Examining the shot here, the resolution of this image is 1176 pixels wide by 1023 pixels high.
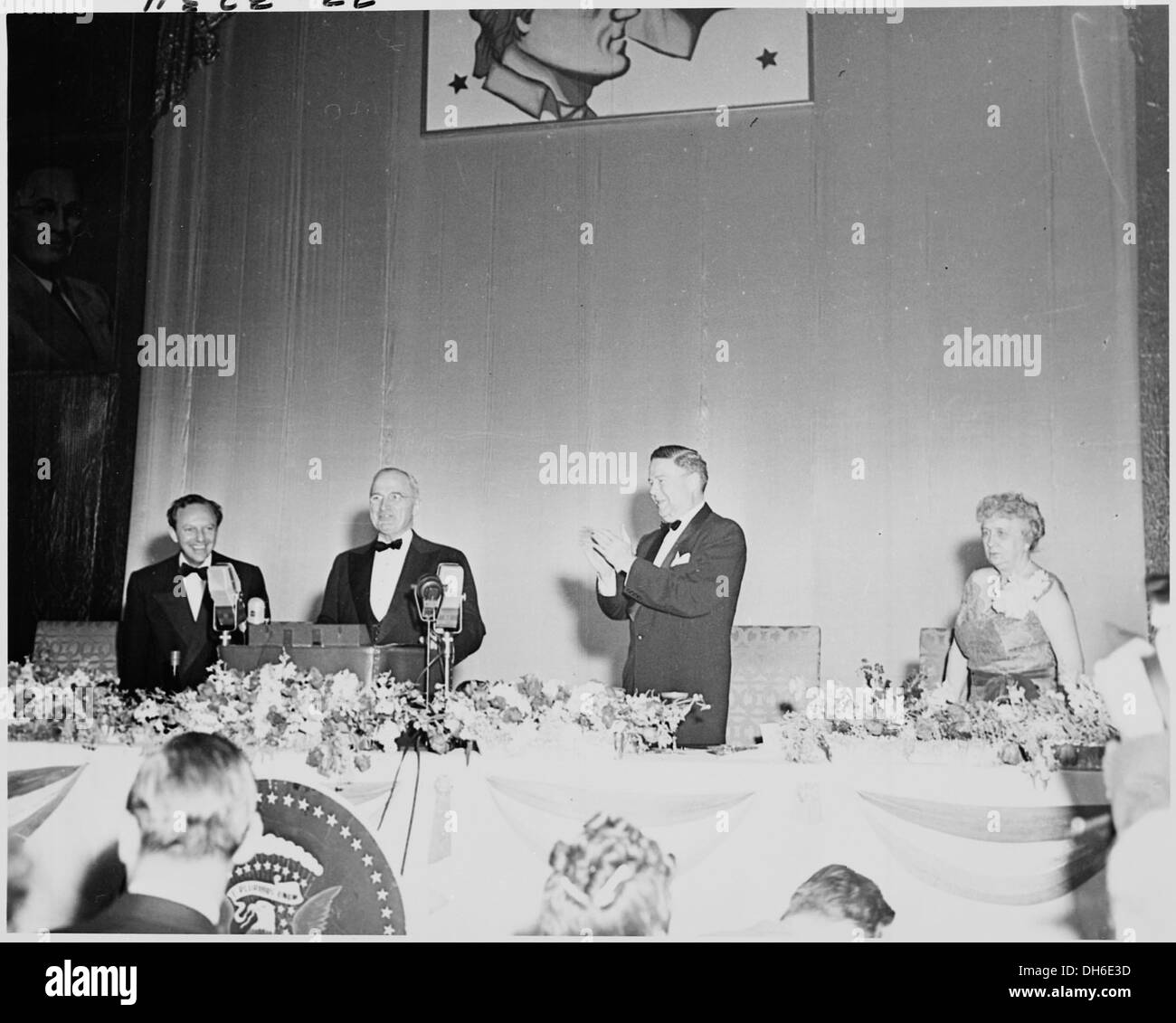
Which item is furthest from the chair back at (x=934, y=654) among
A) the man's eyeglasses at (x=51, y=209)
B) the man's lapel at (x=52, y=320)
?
the man's eyeglasses at (x=51, y=209)

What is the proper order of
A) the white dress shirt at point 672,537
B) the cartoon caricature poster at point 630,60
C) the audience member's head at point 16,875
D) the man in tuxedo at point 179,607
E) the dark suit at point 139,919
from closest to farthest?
1. the dark suit at point 139,919
2. the audience member's head at point 16,875
3. the white dress shirt at point 672,537
4. the man in tuxedo at point 179,607
5. the cartoon caricature poster at point 630,60

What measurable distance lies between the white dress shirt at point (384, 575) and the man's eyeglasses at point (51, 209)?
1.82 m

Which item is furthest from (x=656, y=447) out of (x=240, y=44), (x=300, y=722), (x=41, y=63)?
(x=41, y=63)

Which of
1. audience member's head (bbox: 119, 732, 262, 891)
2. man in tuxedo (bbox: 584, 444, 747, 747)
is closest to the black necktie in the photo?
man in tuxedo (bbox: 584, 444, 747, 747)

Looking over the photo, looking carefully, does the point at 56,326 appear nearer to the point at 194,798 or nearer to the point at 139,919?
the point at 194,798

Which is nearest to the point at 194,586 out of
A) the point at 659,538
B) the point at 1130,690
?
the point at 659,538

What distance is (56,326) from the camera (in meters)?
5.49

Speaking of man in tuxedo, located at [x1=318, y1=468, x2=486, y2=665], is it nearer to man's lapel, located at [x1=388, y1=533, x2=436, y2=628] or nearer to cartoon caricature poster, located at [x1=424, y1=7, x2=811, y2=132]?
man's lapel, located at [x1=388, y1=533, x2=436, y2=628]

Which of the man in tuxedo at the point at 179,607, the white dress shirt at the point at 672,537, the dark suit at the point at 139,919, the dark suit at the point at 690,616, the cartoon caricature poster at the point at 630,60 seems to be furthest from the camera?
the cartoon caricature poster at the point at 630,60

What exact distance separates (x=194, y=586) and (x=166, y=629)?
0.63 ft

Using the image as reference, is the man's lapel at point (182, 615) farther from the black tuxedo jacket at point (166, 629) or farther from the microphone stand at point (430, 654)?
the microphone stand at point (430, 654)

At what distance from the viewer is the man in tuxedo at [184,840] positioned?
15.4 feet

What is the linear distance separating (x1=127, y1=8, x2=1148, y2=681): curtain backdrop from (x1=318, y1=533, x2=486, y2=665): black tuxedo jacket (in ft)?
0.25
